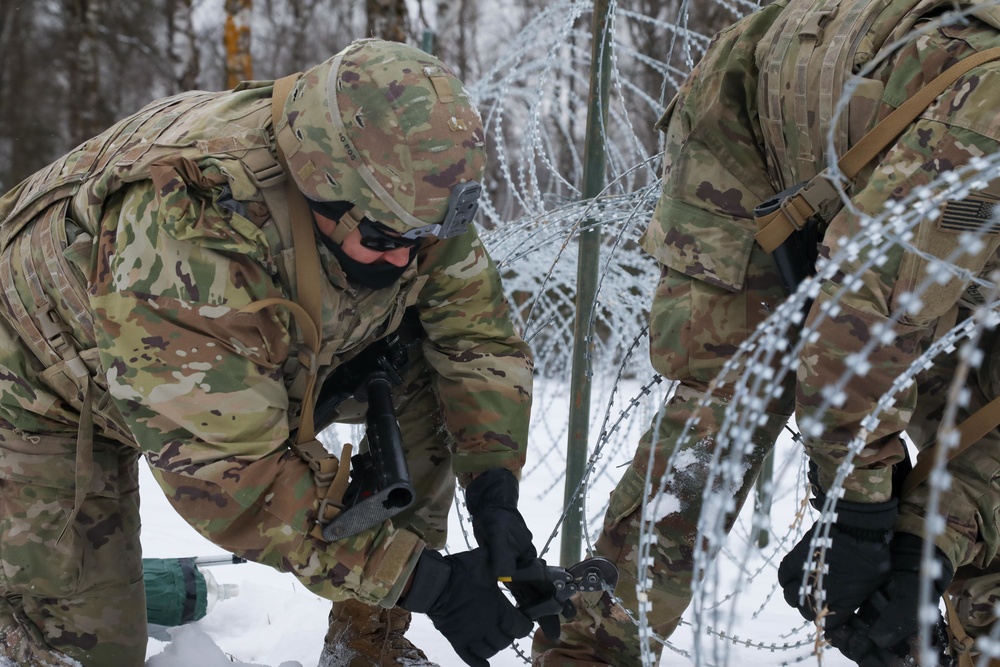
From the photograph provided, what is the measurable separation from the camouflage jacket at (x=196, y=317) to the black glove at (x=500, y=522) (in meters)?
0.07

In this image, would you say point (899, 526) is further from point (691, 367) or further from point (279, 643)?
point (279, 643)

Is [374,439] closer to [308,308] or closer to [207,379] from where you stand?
[308,308]

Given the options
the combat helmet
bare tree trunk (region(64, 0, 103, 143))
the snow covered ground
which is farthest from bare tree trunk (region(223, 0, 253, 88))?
the combat helmet

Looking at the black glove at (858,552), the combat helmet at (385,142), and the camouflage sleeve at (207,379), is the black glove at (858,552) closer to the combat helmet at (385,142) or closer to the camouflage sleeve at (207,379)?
the camouflage sleeve at (207,379)

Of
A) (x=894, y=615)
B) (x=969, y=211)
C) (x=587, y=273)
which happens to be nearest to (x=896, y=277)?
(x=969, y=211)

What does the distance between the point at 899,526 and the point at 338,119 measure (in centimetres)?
153

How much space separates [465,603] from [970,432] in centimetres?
121

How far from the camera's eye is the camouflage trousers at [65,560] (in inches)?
92.3

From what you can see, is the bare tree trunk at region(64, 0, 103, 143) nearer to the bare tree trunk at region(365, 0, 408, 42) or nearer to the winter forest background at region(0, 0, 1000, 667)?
the winter forest background at region(0, 0, 1000, 667)

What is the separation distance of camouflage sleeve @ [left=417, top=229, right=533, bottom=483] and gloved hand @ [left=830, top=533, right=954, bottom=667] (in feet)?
2.96

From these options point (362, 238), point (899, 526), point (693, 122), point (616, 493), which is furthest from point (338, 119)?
point (899, 526)

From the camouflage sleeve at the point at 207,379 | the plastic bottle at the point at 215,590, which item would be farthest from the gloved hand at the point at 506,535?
the plastic bottle at the point at 215,590

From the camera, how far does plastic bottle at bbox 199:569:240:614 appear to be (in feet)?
10.4

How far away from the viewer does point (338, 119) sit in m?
1.97
